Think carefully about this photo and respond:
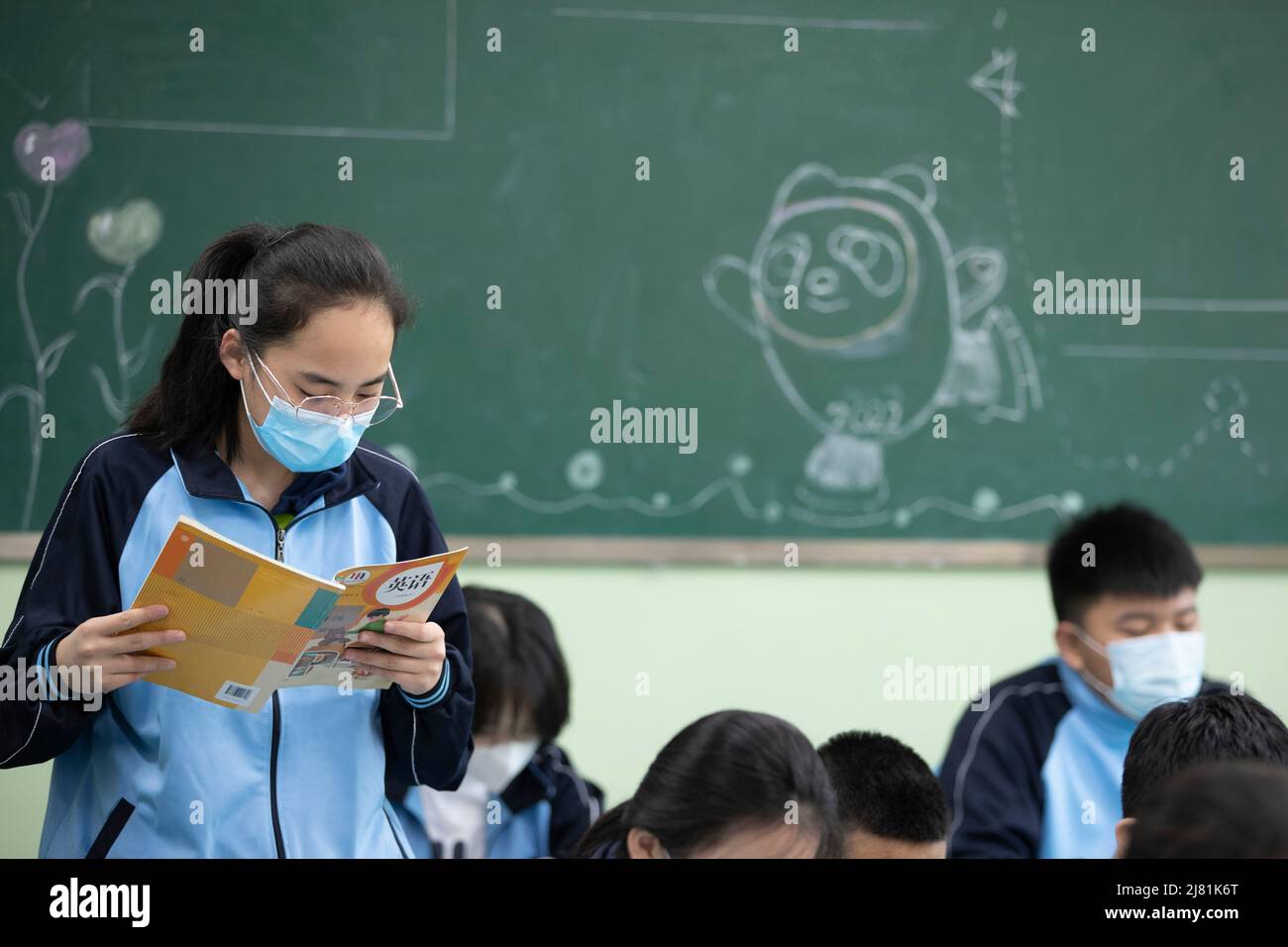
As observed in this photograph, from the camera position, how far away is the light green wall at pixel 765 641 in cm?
331

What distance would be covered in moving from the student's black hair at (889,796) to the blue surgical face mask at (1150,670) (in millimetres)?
576

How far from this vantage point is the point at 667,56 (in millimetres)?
3324

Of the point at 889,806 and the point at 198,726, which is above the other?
the point at 198,726

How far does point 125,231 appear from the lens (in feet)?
10.4

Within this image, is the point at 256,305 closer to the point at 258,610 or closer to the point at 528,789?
the point at 258,610

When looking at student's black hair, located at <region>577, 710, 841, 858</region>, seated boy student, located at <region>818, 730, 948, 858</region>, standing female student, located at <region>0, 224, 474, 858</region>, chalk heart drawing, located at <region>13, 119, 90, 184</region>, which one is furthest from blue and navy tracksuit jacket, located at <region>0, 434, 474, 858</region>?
chalk heart drawing, located at <region>13, 119, 90, 184</region>

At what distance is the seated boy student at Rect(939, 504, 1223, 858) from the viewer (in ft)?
7.23

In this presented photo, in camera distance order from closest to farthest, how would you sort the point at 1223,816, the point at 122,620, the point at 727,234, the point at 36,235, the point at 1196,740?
1. the point at 1223,816
2. the point at 122,620
3. the point at 1196,740
4. the point at 36,235
5. the point at 727,234

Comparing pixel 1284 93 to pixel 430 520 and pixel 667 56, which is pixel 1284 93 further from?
pixel 430 520

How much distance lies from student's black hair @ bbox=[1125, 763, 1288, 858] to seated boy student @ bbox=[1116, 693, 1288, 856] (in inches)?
27.7

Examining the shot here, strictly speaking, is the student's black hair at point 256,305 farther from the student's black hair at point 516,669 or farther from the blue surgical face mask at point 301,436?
the student's black hair at point 516,669

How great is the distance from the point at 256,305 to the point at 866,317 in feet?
6.93

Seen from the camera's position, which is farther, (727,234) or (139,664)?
(727,234)

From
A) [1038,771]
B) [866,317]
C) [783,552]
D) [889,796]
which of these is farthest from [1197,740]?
[866,317]
